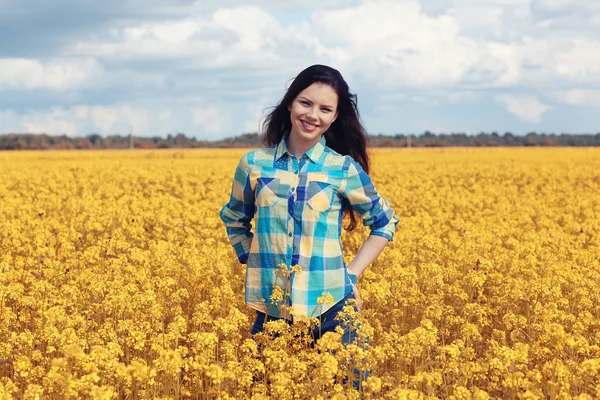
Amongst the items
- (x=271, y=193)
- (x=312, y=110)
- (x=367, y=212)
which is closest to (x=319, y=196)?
(x=271, y=193)

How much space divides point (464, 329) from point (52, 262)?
14.2 feet

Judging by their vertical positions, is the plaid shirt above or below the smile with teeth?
below

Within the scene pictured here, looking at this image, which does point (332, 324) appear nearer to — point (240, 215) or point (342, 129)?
point (240, 215)

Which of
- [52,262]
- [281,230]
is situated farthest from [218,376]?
[52,262]

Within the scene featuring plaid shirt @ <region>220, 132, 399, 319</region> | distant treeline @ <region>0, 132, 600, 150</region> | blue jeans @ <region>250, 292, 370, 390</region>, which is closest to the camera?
plaid shirt @ <region>220, 132, 399, 319</region>

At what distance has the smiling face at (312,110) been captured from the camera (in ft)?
13.0

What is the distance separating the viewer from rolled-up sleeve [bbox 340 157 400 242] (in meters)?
4.09

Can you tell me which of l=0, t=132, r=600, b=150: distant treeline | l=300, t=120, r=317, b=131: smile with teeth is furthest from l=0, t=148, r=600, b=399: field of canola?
l=0, t=132, r=600, b=150: distant treeline

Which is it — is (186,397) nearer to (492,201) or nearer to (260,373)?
(260,373)

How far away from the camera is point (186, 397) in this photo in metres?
4.63

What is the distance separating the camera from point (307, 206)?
393 cm

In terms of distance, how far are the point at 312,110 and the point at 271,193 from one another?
20.4 inches

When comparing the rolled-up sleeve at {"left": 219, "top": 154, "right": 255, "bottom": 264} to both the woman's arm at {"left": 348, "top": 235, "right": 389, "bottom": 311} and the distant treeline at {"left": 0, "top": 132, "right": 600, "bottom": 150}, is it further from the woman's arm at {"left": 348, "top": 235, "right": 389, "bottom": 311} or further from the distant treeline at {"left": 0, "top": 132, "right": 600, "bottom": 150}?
the distant treeline at {"left": 0, "top": 132, "right": 600, "bottom": 150}

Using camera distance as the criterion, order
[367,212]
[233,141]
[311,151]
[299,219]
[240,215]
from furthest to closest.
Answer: [233,141], [240,215], [367,212], [311,151], [299,219]
